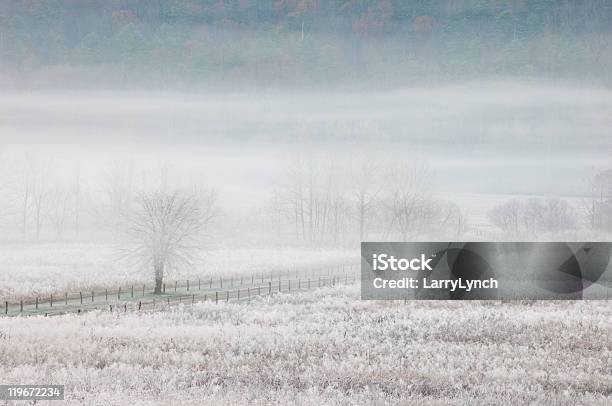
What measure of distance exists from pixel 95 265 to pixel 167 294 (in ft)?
61.5

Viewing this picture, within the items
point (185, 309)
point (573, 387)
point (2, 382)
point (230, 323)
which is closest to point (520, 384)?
point (573, 387)

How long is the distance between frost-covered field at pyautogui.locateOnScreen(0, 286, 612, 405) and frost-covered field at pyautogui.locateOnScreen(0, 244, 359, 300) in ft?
54.0

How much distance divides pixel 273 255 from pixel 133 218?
116 feet

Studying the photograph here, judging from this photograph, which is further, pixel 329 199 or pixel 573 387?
pixel 329 199

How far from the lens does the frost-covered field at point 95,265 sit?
52531 millimetres

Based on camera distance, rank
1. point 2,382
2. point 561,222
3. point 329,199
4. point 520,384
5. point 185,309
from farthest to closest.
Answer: point 561,222 → point 329,199 → point 185,309 → point 520,384 → point 2,382

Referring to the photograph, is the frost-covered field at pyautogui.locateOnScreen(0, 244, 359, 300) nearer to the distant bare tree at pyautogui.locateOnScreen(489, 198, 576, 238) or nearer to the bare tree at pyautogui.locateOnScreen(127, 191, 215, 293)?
the bare tree at pyautogui.locateOnScreen(127, 191, 215, 293)

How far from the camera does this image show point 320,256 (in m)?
85.7

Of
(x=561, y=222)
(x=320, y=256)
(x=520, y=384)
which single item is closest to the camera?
(x=520, y=384)

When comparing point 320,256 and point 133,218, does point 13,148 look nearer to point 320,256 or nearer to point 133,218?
point 320,256

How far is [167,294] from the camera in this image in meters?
50.4

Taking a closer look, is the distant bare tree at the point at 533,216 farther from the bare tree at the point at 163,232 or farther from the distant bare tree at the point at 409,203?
the bare tree at the point at 163,232

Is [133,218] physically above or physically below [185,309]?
above

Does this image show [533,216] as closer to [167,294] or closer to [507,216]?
[507,216]
